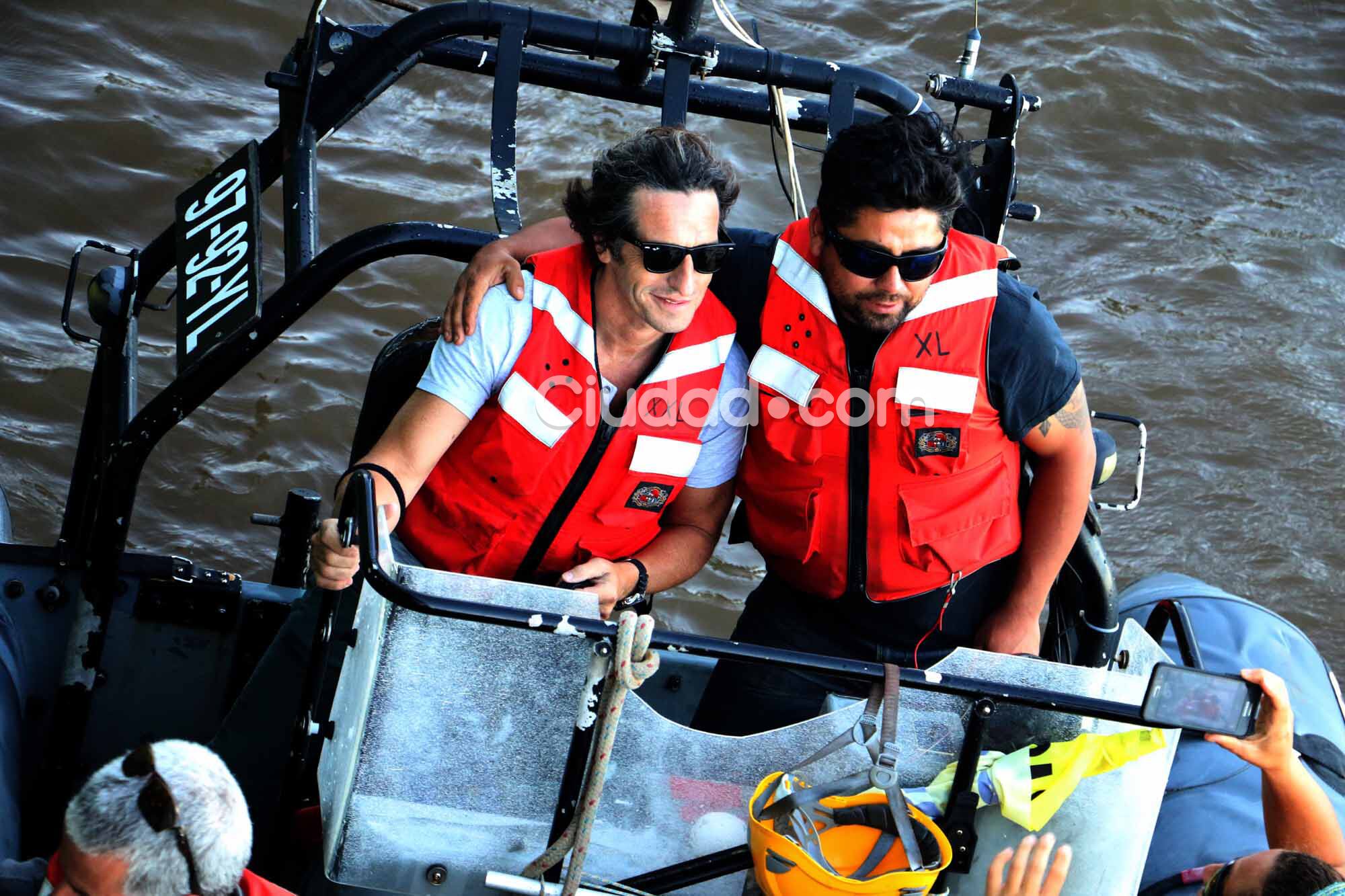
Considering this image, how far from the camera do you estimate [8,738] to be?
254 cm

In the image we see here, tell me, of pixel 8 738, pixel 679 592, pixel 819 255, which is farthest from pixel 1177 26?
pixel 8 738

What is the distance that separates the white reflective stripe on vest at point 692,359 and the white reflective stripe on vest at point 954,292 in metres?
0.34

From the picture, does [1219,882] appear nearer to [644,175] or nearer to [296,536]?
[644,175]

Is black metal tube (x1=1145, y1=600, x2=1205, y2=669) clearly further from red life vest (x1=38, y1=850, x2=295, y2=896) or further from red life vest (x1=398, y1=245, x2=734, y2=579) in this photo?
red life vest (x1=38, y1=850, x2=295, y2=896)

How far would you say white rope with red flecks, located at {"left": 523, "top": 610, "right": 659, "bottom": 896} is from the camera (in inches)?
66.6

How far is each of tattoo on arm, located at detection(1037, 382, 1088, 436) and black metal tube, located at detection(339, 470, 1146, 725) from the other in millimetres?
902

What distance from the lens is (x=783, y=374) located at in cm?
266

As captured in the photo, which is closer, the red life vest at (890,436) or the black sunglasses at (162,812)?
the black sunglasses at (162,812)

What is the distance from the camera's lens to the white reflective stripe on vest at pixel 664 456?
2535mm

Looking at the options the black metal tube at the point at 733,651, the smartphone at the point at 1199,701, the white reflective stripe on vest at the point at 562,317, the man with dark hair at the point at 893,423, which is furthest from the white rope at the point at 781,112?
the smartphone at the point at 1199,701

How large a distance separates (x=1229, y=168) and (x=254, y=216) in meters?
6.01

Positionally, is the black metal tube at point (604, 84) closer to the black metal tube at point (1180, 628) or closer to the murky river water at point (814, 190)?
the black metal tube at point (1180, 628)

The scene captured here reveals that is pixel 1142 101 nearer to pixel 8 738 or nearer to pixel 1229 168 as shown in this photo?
pixel 1229 168

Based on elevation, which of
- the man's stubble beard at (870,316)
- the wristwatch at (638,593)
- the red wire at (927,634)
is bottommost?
the red wire at (927,634)
